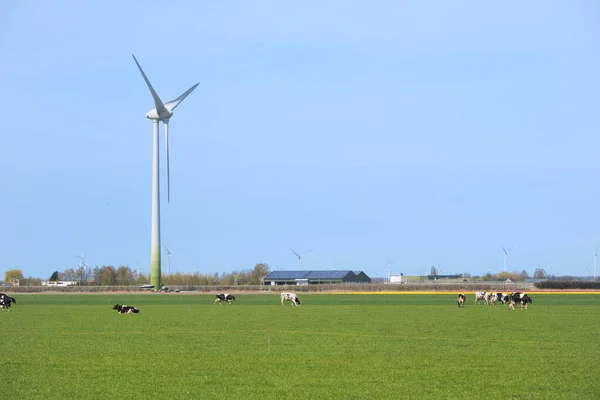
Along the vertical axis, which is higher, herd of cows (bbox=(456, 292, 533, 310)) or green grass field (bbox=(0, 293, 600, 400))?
herd of cows (bbox=(456, 292, 533, 310))

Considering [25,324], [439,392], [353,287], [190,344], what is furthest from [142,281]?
[439,392]

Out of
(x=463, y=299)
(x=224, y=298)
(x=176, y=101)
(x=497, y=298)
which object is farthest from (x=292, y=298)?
(x=176, y=101)

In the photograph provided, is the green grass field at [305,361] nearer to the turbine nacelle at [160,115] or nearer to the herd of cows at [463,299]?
the herd of cows at [463,299]

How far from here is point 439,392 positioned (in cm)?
1836

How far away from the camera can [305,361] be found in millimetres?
23891

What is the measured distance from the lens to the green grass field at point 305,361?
18.7 metres

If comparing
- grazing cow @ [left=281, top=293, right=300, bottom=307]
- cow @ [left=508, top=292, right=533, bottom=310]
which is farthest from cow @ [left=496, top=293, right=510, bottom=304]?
grazing cow @ [left=281, top=293, right=300, bottom=307]

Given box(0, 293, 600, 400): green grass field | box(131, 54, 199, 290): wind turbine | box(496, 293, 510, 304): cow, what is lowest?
box(0, 293, 600, 400): green grass field

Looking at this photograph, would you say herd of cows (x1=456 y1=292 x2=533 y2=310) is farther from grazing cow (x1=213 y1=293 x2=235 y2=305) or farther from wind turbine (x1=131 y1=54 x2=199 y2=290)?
wind turbine (x1=131 y1=54 x2=199 y2=290)

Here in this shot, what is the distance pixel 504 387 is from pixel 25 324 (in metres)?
28.9

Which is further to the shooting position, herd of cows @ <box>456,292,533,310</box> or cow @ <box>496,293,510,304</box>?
cow @ <box>496,293,510,304</box>

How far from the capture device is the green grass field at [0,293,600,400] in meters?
18.7

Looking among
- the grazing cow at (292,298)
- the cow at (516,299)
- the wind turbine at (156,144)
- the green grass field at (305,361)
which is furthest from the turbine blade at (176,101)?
the green grass field at (305,361)

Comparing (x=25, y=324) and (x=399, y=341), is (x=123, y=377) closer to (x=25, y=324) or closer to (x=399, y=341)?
(x=399, y=341)
